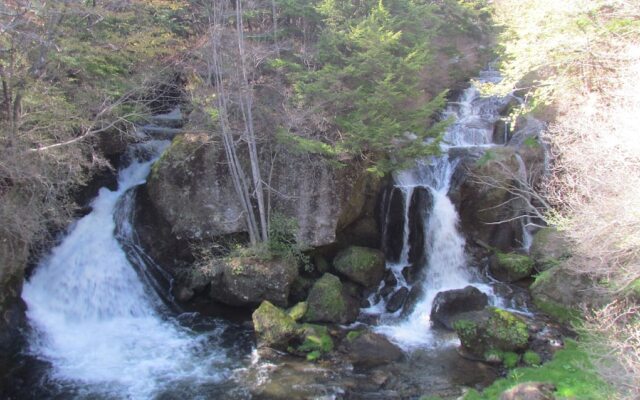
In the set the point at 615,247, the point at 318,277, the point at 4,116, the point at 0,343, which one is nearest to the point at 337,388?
the point at 318,277

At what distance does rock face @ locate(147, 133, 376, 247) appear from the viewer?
13539mm

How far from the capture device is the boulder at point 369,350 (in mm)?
→ 10250

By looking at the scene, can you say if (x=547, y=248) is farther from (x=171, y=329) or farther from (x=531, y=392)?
(x=171, y=329)

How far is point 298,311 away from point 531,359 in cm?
550

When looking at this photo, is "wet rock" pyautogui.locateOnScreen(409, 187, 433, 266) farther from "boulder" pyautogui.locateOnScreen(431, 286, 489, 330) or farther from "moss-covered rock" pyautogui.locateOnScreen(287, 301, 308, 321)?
"moss-covered rock" pyautogui.locateOnScreen(287, 301, 308, 321)

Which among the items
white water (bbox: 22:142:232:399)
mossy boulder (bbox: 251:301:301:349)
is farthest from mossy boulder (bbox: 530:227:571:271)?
white water (bbox: 22:142:232:399)

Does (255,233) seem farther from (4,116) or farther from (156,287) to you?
(4,116)

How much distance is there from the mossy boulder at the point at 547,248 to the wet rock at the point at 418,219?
3.37 metres

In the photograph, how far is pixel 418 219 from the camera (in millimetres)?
14875

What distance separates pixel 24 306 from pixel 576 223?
12.8 m

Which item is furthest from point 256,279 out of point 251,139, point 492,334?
point 492,334

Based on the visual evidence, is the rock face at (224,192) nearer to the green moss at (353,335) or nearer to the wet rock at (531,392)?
the green moss at (353,335)

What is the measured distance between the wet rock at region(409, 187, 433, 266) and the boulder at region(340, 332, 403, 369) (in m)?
4.29

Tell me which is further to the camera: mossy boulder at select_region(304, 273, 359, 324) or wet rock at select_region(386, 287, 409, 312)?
wet rock at select_region(386, 287, 409, 312)
